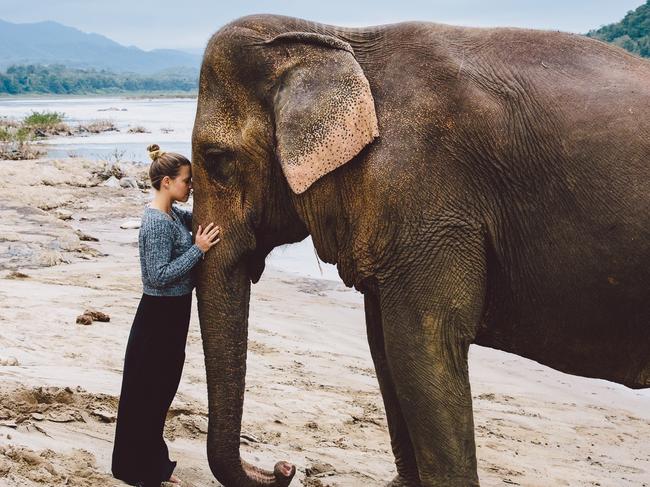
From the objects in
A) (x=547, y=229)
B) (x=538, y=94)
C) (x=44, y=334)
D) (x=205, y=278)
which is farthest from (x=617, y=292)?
(x=44, y=334)

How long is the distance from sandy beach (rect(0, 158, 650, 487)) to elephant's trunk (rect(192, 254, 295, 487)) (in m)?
0.49

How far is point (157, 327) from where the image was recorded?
204 inches

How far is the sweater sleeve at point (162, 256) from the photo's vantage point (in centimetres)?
498

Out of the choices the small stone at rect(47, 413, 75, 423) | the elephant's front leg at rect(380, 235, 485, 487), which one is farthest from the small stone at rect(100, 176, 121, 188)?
the elephant's front leg at rect(380, 235, 485, 487)

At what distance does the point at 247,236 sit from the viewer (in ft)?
16.5

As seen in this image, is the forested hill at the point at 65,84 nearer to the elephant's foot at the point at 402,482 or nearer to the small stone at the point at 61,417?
the small stone at the point at 61,417

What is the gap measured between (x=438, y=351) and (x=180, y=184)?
162 centimetres

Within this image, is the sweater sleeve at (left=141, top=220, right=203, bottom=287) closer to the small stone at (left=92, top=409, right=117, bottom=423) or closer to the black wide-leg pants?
the black wide-leg pants

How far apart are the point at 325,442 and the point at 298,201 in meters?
2.42

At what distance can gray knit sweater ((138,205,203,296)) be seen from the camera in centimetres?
499

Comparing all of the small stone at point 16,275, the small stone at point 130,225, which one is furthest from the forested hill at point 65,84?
the small stone at point 16,275

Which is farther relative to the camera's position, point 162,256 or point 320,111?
point 162,256

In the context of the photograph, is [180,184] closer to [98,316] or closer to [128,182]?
[98,316]

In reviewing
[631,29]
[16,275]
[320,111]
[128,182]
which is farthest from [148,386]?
[631,29]
